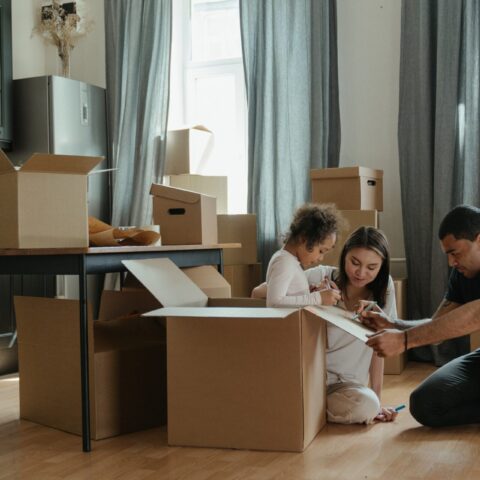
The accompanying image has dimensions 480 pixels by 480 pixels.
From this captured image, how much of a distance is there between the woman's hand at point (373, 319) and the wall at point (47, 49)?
10.7 feet

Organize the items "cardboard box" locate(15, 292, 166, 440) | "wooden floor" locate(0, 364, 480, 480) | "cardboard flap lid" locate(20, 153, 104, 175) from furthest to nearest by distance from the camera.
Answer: "cardboard box" locate(15, 292, 166, 440) < "cardboard flap lid" locate(20, 153, 104, 175) < "wooden floor" locate(0, 364, 480, 480)

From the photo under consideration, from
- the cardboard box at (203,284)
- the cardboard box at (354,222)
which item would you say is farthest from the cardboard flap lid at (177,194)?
the cardboard box at (354,222)

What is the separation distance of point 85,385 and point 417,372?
2.04 metres

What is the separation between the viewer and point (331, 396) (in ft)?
9.14

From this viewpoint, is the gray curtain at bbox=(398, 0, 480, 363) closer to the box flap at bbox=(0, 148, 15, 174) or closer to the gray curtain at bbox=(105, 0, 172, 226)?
the gray curtain at bbox=(105, 0, 172, 226)

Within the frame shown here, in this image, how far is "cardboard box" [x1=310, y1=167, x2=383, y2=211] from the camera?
4.07 m

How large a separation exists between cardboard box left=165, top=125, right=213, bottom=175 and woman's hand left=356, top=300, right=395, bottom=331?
2.27m

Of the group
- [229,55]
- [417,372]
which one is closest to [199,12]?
[229,55]

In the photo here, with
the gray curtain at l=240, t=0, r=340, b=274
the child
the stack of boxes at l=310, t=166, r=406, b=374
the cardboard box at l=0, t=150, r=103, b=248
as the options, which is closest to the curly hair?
the child

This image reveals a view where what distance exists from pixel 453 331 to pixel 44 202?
138cm

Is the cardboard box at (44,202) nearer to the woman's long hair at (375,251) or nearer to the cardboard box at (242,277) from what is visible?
the woman's long hair at (375,251)

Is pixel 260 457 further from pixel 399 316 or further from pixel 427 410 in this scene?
pixel 399 316

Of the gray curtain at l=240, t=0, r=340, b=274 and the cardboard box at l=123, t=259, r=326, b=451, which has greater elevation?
the gray curtain at l=240, t=0, r=340, b=274

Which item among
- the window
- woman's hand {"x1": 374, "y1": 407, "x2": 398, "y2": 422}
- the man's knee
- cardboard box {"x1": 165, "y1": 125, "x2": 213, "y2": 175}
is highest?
the window
